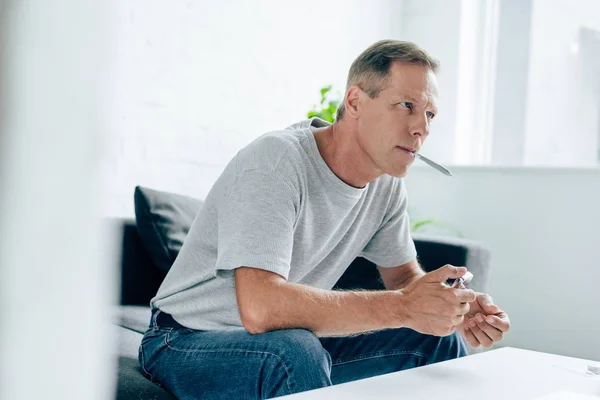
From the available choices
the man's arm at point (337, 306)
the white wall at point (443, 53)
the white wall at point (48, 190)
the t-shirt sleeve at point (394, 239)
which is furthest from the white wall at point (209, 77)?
the white wall at point (48, 190)

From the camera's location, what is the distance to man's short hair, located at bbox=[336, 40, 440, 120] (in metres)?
1.38

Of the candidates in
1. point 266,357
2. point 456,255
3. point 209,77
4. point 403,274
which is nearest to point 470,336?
point 403,274

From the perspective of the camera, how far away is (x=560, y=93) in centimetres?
300

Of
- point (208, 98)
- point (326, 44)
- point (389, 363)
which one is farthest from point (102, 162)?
point (326, 44)

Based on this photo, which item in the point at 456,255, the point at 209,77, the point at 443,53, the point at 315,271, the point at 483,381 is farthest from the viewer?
the point at 443,53

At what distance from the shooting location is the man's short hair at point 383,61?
1383 millimetres

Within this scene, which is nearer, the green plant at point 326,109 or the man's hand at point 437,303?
the man's hand at point 437,303

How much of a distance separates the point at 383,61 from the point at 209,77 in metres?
1.22

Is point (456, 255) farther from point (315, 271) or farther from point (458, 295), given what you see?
point (458, 295)

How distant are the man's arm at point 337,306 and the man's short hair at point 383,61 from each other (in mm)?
485

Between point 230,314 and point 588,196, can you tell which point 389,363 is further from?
point 588,196

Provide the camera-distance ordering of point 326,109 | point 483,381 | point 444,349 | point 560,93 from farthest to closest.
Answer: point 560,93 → point 326,109 → point 444,349 → point 483,381

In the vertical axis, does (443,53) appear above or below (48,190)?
above

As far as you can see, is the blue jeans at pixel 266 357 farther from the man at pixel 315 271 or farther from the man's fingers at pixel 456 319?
the man's fingers at pixel 456 319
